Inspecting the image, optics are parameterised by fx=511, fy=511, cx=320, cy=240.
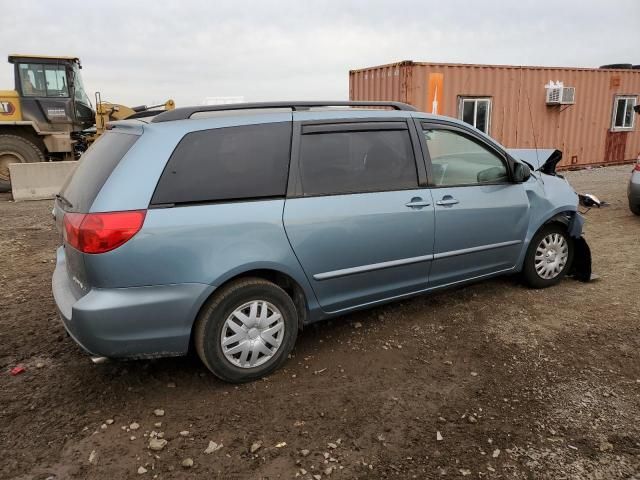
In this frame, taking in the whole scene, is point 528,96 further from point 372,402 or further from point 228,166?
point 372,402

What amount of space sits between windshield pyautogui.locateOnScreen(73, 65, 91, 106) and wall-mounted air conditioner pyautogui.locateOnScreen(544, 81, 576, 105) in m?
11.9

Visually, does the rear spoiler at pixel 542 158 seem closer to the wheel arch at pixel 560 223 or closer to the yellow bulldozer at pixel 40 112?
the wheel arch at pixel 560 223

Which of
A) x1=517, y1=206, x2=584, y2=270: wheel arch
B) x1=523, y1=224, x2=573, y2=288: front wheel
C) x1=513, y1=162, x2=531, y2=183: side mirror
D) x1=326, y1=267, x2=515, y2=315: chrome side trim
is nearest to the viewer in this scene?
x1=326, y1=267, x2=515, y2=315: chrome side trim

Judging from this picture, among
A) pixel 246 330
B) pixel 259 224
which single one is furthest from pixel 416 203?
pixel 246 330

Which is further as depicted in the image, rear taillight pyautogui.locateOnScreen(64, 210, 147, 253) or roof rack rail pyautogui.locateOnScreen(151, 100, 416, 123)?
roof rack rail pyautogui.locateOnScreen(151, 100, 416, 123)

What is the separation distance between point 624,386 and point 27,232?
7.68m

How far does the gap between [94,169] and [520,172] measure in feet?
10.6

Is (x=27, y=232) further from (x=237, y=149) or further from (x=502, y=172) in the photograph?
(x=502, y=172)

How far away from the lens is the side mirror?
4.24m

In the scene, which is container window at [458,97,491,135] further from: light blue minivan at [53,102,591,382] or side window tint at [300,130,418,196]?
side window tint at [300,130,418,196]

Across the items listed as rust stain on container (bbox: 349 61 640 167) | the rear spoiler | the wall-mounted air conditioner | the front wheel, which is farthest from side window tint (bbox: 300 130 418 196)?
the wall-mounted air conditioner

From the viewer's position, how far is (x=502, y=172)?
14.0 ft

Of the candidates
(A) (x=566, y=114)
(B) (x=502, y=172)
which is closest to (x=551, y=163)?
(B) (x=502, y=172)

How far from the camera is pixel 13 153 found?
1231 cm
